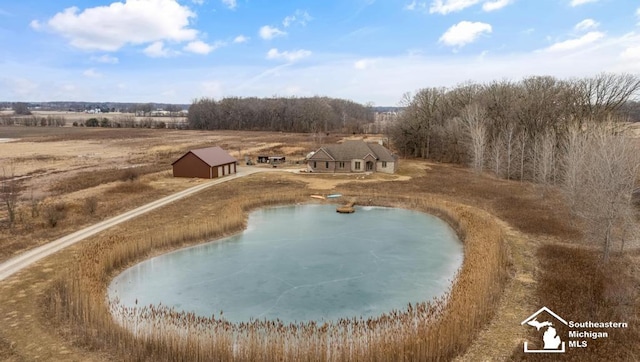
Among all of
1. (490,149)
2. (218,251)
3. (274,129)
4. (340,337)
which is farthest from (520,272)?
(274,129)

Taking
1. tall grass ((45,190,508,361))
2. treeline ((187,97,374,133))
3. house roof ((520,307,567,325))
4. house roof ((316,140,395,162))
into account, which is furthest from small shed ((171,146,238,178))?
treeline ((187,97,374,133))

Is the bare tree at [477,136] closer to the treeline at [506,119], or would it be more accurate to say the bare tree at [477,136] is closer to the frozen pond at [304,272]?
the treeline at [506,119]

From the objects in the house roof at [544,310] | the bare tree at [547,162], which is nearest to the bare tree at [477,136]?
the bare tree at [547,162]

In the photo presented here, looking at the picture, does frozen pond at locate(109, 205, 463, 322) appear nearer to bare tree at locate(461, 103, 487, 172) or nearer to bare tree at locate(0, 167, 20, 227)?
bare tree at locate(0, 167, 20, 227)

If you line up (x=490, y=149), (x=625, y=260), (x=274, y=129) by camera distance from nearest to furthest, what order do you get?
(x=625, y=260) → (x=490, y=149) → (x=274, y=129)

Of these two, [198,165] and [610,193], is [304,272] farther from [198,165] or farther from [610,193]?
[198,165]

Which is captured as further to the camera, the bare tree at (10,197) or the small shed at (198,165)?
the small shed at (198,165)

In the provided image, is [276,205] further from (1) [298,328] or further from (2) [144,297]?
(1) [298,328]
